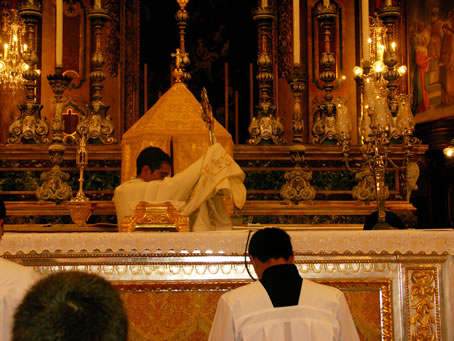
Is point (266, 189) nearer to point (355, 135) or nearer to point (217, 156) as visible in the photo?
point (217, 156)

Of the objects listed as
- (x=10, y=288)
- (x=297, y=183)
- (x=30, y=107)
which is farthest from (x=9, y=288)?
(x=30, y=107)

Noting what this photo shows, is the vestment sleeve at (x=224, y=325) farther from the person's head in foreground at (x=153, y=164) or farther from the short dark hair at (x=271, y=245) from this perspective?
the person's head in foreground at (x=153, y=164)

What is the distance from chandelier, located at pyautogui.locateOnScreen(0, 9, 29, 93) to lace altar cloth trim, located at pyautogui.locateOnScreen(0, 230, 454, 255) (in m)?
7.91

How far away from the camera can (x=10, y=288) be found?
10.2ft

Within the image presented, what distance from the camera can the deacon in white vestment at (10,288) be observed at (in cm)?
310

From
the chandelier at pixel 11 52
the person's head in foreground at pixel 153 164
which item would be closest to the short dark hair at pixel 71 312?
the person's head in foreground at pixel 153 164

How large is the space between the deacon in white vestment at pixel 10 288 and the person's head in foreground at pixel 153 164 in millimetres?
2325

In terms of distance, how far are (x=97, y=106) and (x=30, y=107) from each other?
0.61 metres

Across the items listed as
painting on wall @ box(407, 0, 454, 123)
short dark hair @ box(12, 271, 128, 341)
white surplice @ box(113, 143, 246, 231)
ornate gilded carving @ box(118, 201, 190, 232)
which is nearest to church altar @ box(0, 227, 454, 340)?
ornate gilded carving @ box(118, 201, 190, 232)

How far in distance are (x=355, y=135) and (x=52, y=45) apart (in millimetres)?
5688

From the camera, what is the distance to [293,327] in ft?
10.3

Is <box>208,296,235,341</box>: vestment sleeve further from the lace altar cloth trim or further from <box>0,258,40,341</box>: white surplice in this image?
the lace altar cloth trim

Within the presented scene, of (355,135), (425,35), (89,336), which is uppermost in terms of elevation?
(425,35)

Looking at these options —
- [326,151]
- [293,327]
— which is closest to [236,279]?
[293,327]
